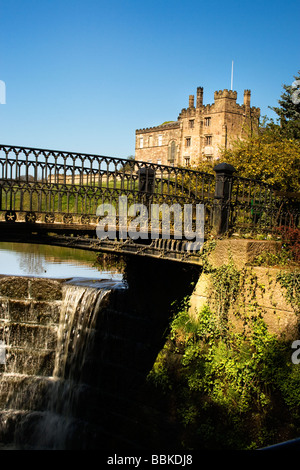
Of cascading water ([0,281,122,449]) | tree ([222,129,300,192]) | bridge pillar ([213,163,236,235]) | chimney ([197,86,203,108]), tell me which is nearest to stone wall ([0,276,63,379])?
cascading water ([0,281,122,449])

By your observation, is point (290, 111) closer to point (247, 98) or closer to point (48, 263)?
point (48, 263)

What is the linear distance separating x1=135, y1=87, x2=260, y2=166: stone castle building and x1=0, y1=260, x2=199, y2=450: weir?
35784 millimetres

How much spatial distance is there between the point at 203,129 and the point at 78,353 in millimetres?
43933

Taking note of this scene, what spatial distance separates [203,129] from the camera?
51.9 metres

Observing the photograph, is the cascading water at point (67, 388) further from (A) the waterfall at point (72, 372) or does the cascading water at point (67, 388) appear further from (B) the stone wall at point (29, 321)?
(B) the stone wall at point (29, 321)

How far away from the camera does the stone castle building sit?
49.9 metres

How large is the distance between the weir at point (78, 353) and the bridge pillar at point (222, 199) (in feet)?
4.16

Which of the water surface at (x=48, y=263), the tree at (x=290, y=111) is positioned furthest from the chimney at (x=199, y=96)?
the water surface at (x=48, y=263)

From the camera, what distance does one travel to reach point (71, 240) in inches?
378

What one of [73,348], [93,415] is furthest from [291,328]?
[73,348]

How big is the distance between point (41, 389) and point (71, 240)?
4835mm

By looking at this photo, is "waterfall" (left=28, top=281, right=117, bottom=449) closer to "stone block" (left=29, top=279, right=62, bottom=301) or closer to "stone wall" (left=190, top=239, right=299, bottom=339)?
"stone block" (left=29, top=279, right=62, bottom=301)

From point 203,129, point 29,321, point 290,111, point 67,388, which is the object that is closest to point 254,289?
point 67,388
